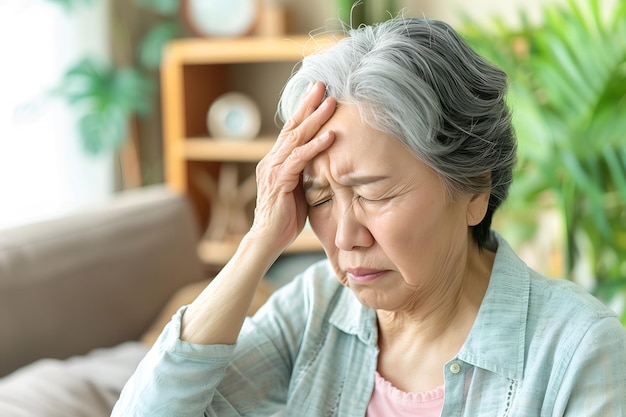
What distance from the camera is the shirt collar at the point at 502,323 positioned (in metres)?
1.28

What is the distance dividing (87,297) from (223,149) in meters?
1.80

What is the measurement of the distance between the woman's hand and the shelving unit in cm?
222

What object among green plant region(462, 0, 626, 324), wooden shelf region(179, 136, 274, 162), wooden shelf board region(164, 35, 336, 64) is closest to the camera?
green plant region(462, 0, 626, 324)

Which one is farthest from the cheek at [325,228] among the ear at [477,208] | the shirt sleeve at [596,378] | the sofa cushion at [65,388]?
the sofa cushion at [65,388]

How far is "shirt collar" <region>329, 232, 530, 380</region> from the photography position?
1284mm

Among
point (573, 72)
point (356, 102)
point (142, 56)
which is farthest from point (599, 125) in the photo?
point (142, 56)

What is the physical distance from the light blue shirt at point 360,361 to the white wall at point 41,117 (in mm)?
2077

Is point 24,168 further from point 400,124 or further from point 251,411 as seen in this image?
point 400,124

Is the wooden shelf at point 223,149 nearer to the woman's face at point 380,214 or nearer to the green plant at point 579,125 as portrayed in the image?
the green plant at point 579,125

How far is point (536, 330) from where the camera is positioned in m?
1.28

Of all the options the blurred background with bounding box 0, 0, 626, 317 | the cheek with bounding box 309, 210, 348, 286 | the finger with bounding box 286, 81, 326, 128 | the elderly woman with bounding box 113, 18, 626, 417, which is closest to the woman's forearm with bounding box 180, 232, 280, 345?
the elderly woman with bounding box 113, 18, 626, 417

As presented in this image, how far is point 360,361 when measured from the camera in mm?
1462

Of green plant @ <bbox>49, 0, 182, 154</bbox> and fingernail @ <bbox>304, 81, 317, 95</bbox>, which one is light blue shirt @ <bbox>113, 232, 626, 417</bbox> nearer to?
fingernail @ <bbox>304, 81, 317, 95</bbox>

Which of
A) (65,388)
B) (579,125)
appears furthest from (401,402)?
(579,125)
